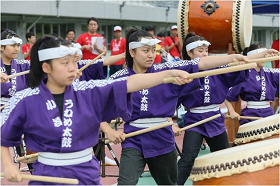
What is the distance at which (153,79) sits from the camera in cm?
268

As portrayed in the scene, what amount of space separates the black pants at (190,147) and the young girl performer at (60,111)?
1.60 metres

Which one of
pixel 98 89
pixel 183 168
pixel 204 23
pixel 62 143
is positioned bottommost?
pixel 183 168

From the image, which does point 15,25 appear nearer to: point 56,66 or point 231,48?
point 231,48

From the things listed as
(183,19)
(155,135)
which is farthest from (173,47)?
(155,135)

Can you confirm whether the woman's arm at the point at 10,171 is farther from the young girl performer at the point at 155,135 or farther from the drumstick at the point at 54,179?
the young girl performer at the point at 155,135

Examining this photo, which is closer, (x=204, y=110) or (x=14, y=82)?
(x=204, y=110)

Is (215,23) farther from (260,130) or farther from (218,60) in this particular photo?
(218,60)

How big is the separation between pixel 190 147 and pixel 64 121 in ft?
6.27

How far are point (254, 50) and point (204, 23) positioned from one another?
3.49ft

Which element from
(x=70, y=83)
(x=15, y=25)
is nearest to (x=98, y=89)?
(x=70, y=83)

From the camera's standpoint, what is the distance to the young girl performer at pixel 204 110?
174 inches

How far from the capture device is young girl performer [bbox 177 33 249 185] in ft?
14.5

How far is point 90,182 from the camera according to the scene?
9.11 feet

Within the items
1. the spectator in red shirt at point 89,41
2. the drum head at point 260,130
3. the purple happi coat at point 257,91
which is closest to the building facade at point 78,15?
the spectator in red shirt at point 89,41
